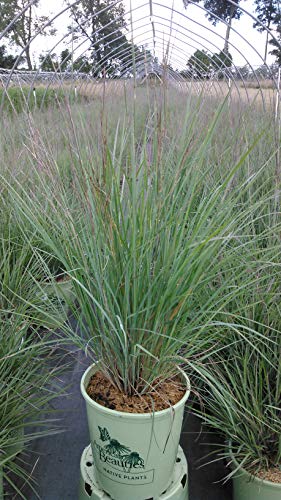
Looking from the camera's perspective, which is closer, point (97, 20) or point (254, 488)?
point (254, 488)

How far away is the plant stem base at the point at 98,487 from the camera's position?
88 cm

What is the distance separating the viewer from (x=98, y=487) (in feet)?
2.96

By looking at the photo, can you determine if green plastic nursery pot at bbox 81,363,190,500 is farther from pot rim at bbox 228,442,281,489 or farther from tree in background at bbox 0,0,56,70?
tree in background at bbox 0,0,56,70

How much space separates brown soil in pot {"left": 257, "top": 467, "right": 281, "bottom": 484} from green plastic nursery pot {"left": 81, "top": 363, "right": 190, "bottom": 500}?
0.65ft

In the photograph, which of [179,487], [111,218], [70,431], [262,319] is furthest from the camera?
[70,431]

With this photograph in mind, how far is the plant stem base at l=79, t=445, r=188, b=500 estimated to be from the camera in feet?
2.89

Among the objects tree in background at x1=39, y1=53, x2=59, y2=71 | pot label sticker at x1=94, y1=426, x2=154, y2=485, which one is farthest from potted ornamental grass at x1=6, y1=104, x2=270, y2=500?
tree in background at x1=39, y1=53, x2=59, y2=71

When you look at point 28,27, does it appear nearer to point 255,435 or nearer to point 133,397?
point 133,397

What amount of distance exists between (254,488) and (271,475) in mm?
48

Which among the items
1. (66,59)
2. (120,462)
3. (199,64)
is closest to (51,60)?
(66,59)

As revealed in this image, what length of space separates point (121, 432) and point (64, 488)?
0.47 meters

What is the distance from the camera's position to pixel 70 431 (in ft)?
4.24

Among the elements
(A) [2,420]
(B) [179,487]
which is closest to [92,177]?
(A) [2,420]

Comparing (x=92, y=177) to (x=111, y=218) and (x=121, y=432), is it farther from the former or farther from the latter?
(x=121, y=432)
